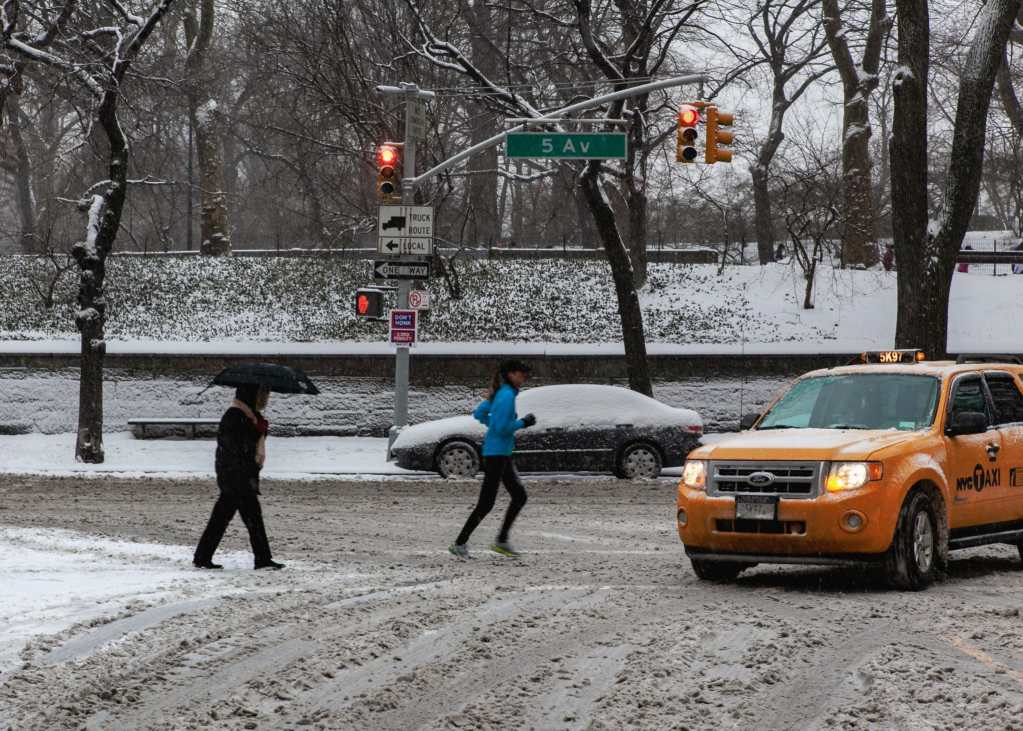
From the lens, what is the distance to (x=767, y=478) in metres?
A: 10.6

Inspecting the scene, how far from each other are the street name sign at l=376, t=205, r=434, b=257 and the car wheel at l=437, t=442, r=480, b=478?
3.80 meters

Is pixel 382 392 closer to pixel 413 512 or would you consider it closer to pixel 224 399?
pixel 224 399

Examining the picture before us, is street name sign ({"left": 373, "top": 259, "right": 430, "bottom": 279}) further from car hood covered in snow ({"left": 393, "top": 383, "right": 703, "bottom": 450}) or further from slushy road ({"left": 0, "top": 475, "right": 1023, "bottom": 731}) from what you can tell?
slushy road ({"left": 0, "top": 475, "right": 1023, "bottom": 731})

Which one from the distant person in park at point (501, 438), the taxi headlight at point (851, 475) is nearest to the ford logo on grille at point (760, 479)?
the taxi headlight at point (851, 475)

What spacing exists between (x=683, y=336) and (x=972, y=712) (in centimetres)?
2967

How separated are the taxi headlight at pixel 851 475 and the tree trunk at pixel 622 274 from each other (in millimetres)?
17397

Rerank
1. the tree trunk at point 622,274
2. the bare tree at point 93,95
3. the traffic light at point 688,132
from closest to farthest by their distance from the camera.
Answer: the traffic light at point 688,132 < the bare tree at point 93,95 < the tree trunk at point 622,274

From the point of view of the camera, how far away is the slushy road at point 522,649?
22.8ft

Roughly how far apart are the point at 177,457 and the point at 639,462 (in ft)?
31.2

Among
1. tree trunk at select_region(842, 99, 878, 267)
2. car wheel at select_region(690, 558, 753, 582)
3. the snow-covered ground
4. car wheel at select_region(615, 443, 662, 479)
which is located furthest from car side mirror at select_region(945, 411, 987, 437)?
tree trunk at select_region(842, 99, 878, 267)

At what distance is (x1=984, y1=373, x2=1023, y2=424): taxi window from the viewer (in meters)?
12.3

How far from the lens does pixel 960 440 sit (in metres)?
11.6

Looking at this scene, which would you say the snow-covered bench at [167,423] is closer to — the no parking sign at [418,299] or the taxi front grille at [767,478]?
the no parking sign at [418,299]

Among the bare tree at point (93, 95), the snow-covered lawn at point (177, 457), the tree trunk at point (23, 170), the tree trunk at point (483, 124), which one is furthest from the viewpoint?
the tree trunk at point (23, 170)
